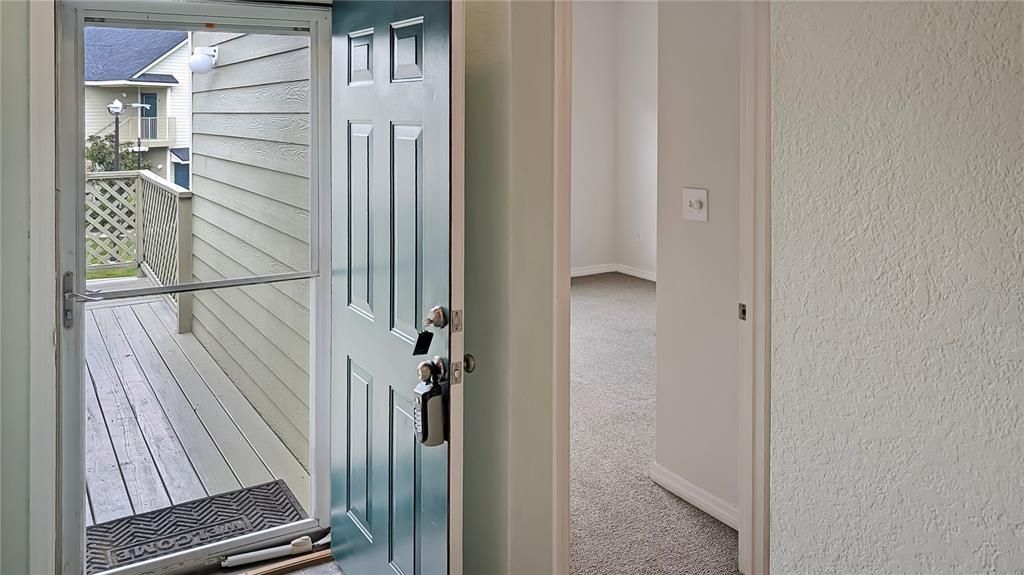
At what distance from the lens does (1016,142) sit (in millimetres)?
692

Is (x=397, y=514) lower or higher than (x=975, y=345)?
lower

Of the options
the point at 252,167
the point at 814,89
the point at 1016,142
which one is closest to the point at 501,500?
the point at 252,167

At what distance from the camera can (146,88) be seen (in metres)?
2.43

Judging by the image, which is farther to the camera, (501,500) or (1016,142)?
(501,500)

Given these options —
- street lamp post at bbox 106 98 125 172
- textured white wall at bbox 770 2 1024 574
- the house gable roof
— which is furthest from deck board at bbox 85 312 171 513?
textured white wall at bbox 770 2 1024 574

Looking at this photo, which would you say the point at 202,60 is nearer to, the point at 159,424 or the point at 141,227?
Answer: the point at 141,227

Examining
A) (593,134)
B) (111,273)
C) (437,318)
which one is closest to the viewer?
(437,318)

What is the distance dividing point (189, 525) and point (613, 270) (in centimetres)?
605

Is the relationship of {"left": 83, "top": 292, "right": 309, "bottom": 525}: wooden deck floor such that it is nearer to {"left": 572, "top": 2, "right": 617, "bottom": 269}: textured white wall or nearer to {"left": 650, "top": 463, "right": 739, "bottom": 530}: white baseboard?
{"left": 650, "top": 463, "right": 739, "bottom": 530}: white baseboard

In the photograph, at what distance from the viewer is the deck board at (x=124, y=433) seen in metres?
2.47

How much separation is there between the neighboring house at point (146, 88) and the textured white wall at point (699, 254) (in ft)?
5.58

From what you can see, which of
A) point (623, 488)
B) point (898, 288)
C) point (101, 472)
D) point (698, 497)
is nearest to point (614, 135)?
point (623, 488)

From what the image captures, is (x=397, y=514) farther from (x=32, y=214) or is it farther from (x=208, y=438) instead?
(x=32, y=214)

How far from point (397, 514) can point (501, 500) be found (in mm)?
289
